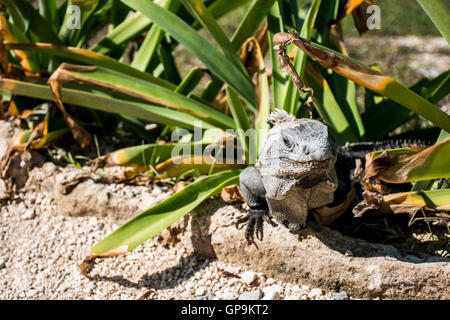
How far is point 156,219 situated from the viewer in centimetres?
262

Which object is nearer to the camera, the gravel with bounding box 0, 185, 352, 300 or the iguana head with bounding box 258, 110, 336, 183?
the iguana head with bounding box 258, 110, 336, 183

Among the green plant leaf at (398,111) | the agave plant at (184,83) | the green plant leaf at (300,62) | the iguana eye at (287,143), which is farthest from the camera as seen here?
the green plant leaf at (398,111)

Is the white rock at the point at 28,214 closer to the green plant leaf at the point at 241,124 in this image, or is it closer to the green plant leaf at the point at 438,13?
the green plant leaf at the point at 241,124

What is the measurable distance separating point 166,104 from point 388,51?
3459 mm

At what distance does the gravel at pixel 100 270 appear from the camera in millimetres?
2582

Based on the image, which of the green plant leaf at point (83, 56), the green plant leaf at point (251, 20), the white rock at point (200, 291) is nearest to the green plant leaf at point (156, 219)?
the white rock at point (200, 291)

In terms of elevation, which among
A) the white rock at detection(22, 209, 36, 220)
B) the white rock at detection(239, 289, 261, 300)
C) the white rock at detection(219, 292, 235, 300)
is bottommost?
the white rock at detection(219, 292, 235, 300)

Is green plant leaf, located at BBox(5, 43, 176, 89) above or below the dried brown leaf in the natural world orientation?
above

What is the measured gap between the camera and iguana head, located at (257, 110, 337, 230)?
2047 millimetres

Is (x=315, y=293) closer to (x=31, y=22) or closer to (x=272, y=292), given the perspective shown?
(x=272, y=292)

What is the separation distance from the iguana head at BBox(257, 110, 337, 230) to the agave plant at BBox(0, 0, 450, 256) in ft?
1.37

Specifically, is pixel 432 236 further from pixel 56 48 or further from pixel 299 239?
pixel 56 48

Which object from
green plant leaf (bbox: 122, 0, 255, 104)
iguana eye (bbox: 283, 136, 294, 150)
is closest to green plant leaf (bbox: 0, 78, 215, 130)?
green plant leaf (bbox: 122, 0, 255, 104)

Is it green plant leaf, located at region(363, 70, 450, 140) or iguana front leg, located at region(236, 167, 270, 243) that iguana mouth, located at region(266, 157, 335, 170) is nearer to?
iguana front leg, located at region(236, 167, 270, 243)
